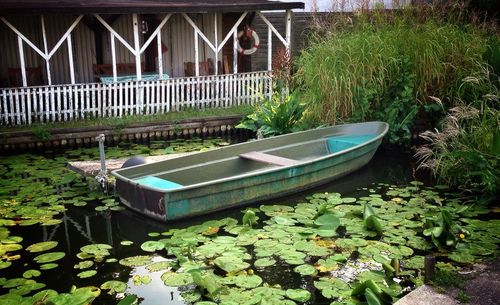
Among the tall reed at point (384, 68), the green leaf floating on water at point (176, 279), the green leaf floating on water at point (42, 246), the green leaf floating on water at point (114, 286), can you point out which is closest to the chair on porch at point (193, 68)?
the tall reed at point (384, 68)

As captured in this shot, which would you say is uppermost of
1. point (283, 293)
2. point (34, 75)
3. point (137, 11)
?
point (137, 11)

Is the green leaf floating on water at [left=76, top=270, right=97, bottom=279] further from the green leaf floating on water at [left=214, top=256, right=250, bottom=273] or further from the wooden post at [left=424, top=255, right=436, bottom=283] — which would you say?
the wooden post at [left=424, top=255, right=436, bottom=283]

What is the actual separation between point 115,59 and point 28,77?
8.67ft

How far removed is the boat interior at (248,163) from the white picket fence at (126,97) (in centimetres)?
370

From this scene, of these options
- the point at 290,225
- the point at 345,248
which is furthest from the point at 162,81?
the point at 345,248

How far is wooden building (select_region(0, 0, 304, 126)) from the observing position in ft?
40.5

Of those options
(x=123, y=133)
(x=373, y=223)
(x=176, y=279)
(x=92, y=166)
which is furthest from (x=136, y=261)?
(x=123, y=133)

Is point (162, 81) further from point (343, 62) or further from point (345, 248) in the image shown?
point (345, 248)

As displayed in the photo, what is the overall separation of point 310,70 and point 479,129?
4.16 metres

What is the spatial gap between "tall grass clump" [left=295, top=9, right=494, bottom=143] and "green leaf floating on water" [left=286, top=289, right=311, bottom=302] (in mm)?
6075

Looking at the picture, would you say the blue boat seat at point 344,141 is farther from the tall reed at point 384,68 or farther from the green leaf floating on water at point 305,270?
the green leaf floating on water at point 305,270

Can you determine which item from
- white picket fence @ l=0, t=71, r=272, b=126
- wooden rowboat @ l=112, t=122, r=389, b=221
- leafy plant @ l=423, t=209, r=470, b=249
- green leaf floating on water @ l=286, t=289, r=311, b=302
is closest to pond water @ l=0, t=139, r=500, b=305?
green leaf floating on water @ l=286, t=289, r=311, b=302

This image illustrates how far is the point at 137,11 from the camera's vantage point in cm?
1273

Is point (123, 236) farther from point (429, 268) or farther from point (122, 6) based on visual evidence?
point (122, 6)
